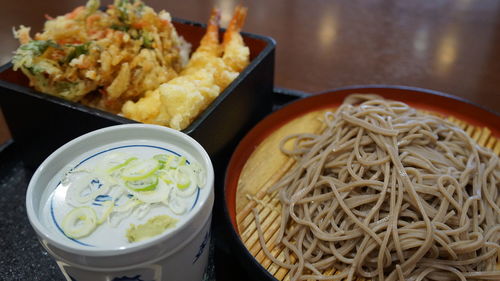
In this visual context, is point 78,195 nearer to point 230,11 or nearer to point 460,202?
point 460,202

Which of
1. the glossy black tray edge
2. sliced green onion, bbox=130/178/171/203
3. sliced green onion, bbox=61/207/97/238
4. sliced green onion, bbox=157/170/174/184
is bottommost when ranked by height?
the glossy black tray edge

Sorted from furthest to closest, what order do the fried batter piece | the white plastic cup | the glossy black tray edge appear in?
the glossy black tray edge
the fried batter piece
the white plastic cup

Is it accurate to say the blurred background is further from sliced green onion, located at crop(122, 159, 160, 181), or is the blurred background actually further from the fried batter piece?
sliced green onion, located at crop(122, 159, 160, 181)

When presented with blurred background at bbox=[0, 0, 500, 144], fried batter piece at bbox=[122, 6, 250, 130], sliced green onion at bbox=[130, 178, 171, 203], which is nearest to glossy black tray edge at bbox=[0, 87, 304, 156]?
blurred background at bbox=[0, 0, 500, 144]

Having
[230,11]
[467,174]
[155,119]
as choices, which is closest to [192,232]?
[155,119]

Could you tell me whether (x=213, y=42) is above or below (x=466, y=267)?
above

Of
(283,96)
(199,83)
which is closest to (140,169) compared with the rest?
(199,83)

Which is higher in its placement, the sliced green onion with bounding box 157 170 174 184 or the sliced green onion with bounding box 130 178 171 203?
the sliced green onion with bounding box 157 170 174 184
